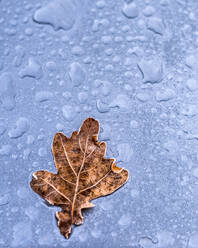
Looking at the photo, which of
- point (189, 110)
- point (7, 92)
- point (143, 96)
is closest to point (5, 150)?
point (7, 92)

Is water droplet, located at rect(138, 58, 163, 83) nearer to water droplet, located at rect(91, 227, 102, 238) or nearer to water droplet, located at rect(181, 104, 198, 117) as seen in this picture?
water droplet, located at rect(181, 104, 198, 117)

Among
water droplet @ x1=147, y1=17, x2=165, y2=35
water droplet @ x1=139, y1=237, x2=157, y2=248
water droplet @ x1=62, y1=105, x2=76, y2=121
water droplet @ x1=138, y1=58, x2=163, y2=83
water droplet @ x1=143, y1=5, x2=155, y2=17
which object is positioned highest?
water droplet @ x1=143, y1=5, x2=155, y2=17

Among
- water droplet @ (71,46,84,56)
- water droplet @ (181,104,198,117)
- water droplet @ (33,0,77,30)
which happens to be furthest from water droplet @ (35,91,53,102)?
water droplet @ (181,104,198,117)

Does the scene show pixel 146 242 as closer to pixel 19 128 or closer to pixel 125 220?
pixel 125 220

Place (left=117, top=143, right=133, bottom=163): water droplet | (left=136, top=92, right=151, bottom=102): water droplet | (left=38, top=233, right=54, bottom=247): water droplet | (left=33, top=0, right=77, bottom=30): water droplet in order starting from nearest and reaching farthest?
(left=38, top=233, right=54, bottom=247): water droplet → (left=117, top=143, right=133, bottom=163): water droplet → (left=136, top=92, right=151, bottom=102): water droplet → (left=33, top=0, right=77, bottom=30): water droplet

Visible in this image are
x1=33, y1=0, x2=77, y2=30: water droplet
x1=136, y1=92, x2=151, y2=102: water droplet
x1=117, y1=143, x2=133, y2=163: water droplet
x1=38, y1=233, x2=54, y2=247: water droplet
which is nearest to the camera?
x1=38, y1=233, x2=54, y2=247: water droplet

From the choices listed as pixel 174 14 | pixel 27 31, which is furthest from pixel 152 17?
pixel 27 31

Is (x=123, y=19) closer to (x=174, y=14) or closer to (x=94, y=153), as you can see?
(x=174, y=14)
